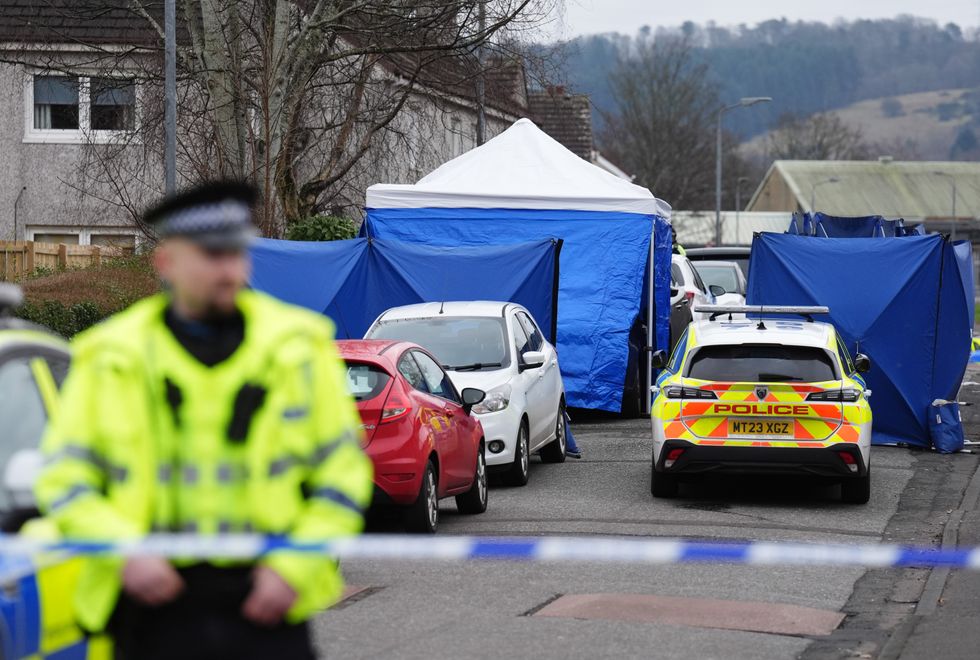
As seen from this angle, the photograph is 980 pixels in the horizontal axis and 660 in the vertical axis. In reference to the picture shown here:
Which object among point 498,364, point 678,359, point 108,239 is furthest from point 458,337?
point 108,239

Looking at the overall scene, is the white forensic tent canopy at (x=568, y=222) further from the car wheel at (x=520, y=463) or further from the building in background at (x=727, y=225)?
the building in background at (x=727, y=225)

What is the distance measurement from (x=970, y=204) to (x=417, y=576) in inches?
3822

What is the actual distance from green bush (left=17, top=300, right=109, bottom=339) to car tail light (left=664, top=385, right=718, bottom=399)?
8.53 metres

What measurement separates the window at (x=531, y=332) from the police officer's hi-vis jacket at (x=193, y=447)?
11.8 metres

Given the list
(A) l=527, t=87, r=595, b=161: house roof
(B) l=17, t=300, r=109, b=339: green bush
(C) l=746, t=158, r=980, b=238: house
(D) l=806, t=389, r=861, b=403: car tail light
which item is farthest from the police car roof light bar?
(C) l=746, t=158, r=980, b=238: house

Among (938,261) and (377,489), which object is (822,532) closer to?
(377,489)

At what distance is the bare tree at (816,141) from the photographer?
12381cm

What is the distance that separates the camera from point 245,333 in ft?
11.4

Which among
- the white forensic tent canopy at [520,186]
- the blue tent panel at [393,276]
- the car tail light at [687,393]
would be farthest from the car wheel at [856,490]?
the white forensic tent canopy at [520,186]

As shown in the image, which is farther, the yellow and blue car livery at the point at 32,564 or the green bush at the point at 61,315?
the green bush at the point at 61,315

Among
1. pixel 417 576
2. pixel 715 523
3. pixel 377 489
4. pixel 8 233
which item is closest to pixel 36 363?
pixel 417 576

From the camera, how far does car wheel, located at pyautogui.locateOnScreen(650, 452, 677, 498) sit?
13.3 meters

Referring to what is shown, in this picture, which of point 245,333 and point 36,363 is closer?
point 245,333

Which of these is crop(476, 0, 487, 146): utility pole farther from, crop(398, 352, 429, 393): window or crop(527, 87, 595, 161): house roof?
crop(527, 87, 595, 161): house roof
